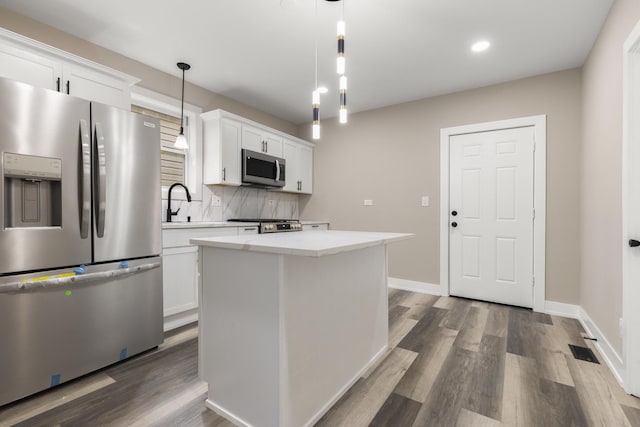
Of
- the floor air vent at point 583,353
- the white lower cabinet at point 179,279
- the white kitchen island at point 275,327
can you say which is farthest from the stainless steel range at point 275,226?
the floor air vent at point 583,353

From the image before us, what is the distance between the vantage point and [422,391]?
1762 mm

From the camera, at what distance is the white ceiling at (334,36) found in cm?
220

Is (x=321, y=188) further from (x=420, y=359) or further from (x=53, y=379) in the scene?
(x=53, y=379)

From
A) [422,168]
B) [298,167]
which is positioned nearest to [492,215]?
[422,168]

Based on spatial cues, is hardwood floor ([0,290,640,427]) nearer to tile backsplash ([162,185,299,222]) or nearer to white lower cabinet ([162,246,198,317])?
white lower cabinet ([162,246,198,317])

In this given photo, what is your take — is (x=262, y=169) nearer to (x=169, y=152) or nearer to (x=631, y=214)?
(x=169, y=152)

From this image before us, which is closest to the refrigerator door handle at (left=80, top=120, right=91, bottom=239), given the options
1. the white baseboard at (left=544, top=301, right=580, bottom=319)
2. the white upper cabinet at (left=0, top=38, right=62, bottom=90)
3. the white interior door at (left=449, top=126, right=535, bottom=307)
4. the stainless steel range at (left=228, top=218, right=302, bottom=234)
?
the white upper cabinet at (left=0, top=38, right=62, bottom=90)

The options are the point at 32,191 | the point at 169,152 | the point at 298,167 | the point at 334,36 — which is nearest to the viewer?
the point at 32,191

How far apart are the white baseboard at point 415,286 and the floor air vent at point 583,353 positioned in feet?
4.89

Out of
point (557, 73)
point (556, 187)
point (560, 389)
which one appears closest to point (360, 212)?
point (556, 187)

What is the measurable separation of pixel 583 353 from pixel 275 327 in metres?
2.41

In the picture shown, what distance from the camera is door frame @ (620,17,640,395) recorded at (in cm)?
171

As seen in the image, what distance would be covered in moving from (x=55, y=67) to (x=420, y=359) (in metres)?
3.36

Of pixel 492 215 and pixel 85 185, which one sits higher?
pixel 85 185
